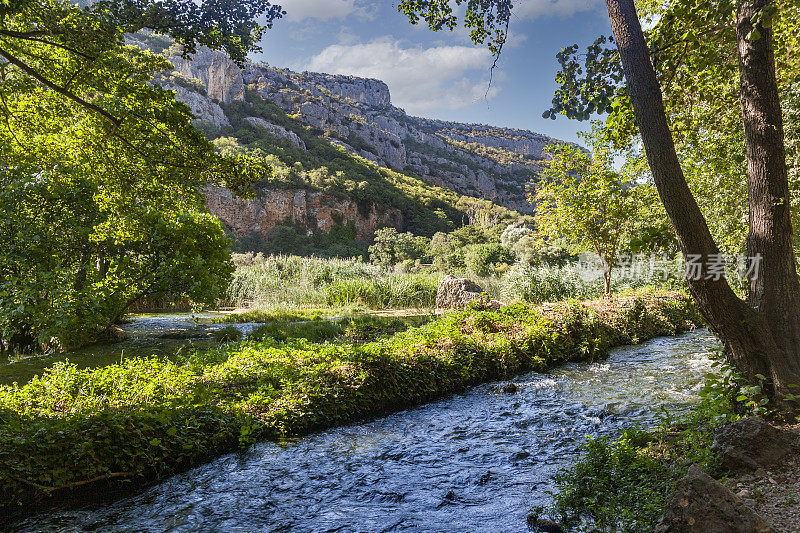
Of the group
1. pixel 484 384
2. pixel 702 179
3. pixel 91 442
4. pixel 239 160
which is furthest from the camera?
pixel 702 179

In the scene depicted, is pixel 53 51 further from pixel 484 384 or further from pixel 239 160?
pixel 484 384

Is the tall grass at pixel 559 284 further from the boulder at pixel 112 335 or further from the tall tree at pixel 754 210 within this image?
the boulder at pixel 112 335

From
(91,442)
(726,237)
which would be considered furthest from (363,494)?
(726,237)

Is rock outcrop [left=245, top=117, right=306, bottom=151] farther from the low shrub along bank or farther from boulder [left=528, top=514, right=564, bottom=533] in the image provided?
boulder [left=528, top=514, right=564, bottom=533]

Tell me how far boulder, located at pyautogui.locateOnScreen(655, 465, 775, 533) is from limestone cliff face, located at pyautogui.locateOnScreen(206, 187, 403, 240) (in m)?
43.7

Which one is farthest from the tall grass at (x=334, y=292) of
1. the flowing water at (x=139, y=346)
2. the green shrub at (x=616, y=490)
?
the green shrub at (x=616, y=490)

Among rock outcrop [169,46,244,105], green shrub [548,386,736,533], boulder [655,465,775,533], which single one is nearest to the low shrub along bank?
green shrub [548,386,736,533]

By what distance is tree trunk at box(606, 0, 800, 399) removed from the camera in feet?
11.3

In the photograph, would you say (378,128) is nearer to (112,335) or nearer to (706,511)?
(112,335)

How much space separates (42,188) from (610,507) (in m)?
8.38

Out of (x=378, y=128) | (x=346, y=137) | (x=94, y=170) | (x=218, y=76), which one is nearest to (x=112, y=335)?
(x=94, y=170)

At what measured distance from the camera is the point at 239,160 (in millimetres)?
5848

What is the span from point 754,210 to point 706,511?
2928mm

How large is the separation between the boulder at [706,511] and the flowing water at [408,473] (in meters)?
1.07
